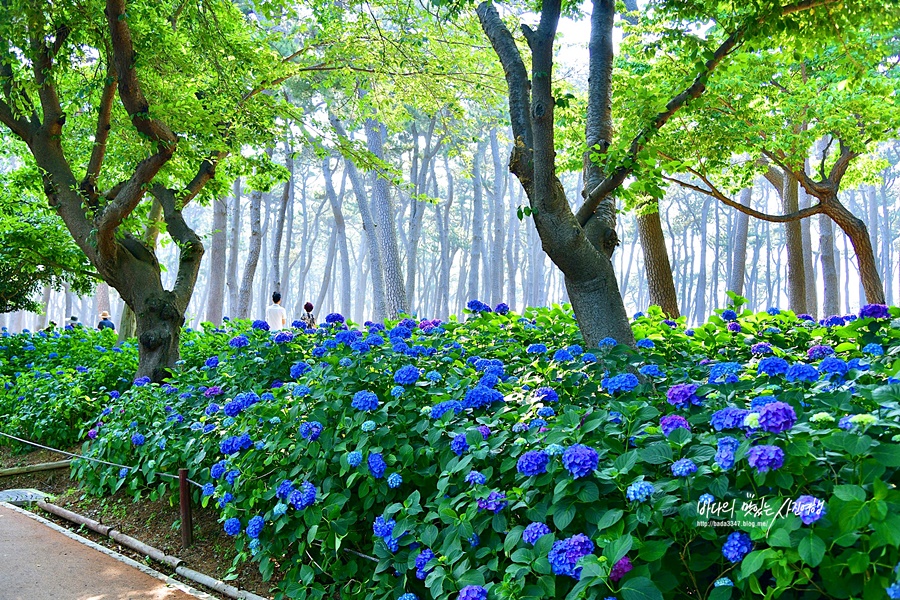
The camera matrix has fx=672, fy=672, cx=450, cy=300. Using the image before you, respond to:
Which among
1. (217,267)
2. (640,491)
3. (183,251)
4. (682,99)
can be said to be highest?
(217,267)

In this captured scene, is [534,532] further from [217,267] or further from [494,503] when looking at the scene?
[217,267]

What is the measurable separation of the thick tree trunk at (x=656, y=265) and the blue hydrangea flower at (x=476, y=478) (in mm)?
6891

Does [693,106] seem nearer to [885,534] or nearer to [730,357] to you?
[730,357]

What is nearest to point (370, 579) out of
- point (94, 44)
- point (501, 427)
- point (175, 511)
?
point (501, 427)

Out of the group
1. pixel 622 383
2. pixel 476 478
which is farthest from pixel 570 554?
pixel 622 383

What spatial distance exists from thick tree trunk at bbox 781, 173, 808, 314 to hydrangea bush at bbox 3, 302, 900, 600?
799 cm

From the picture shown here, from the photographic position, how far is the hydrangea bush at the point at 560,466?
1.78 m

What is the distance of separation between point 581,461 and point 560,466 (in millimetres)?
155

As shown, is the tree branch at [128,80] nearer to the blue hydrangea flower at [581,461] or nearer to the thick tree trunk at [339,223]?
the blue hydrangea flower at [581,461]

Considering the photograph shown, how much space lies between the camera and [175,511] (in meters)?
4.41

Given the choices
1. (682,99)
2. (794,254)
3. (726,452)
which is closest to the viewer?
(726,452)

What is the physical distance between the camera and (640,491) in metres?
1.92

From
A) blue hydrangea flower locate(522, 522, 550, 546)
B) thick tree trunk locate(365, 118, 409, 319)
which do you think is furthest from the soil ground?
thick tree trunk locate(365, 118, 409, 319)

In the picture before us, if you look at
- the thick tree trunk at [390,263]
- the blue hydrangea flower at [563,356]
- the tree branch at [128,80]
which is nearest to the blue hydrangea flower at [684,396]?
the blue hydrangea flower at [563,356]
